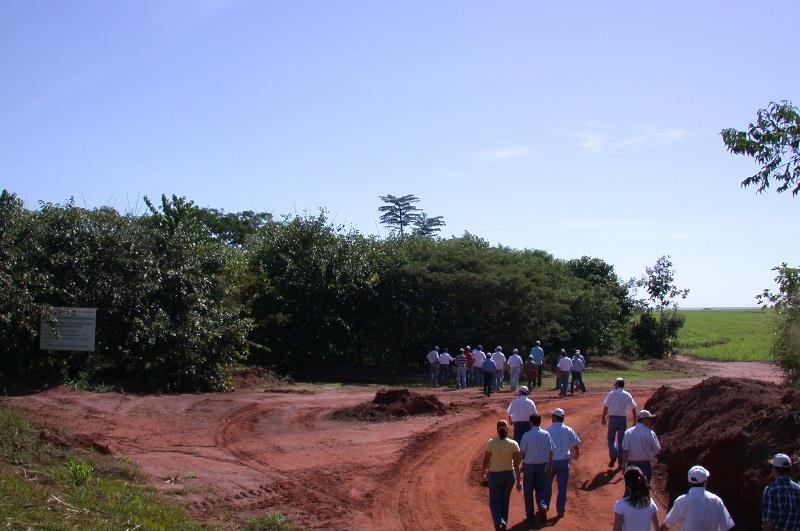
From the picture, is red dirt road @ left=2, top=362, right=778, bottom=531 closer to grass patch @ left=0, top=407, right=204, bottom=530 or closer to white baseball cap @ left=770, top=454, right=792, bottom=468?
grass patch @ left=0, top=407, right=204, bottom=530

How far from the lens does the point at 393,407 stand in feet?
75.6

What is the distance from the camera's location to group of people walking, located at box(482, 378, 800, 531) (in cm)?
786

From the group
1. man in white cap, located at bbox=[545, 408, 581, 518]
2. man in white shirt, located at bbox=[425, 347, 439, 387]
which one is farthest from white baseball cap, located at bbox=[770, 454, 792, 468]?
man in white shirt, located at bbox=[425, 347, 439, 387]

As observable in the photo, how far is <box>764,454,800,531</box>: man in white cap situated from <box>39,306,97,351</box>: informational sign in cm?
2081

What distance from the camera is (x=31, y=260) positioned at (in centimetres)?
2495

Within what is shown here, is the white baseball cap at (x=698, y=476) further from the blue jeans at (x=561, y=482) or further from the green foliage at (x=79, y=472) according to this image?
the green foliage at (x=79, y=472)

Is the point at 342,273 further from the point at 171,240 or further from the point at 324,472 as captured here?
the point at 324,472

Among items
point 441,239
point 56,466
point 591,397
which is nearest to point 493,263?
point 441,239

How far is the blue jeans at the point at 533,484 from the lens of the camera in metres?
12.2

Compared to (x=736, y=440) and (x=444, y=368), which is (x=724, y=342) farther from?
(x=736, y=440)

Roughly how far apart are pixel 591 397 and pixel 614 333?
84.6 ft

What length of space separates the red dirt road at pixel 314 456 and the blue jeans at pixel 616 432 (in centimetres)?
49

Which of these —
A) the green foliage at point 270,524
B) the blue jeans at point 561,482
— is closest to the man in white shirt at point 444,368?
the blue jeans at point 561,482

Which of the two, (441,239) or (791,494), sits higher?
(441,239)
